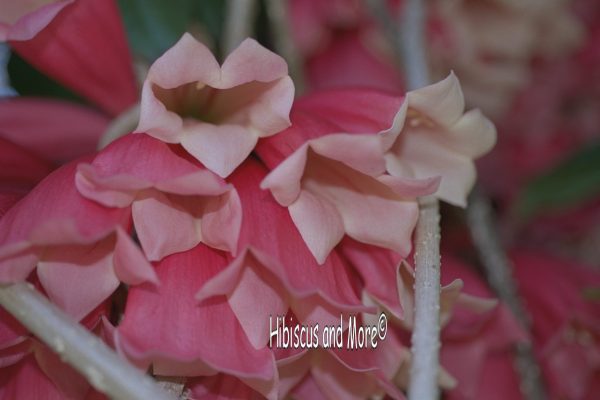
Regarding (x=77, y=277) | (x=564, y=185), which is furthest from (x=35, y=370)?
(x=564, y=185)

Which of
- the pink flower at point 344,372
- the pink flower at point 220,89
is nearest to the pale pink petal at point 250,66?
the pink flower at point 220,89

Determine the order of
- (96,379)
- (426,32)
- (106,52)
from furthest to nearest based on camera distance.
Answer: (426,32) < (106,52) < (96,379)

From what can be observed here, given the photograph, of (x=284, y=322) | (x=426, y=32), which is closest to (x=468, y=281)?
(x=284, y=322)

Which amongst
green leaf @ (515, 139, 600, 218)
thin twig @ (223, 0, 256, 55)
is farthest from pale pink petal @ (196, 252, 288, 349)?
green leaf @ (515, 139, 600, 218)

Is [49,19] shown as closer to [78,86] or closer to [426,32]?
[78,86]

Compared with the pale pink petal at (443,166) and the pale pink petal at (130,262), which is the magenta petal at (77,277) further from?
the pale pink petal at (443,166)

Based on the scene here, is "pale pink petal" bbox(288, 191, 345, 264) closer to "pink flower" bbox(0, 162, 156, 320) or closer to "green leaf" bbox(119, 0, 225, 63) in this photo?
"pink flower" bbox(0, 162, 156, 320)
